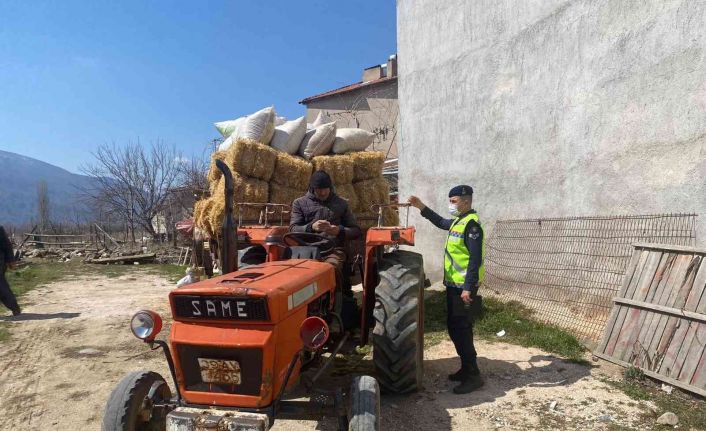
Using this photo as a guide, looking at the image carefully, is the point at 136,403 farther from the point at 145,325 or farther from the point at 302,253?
the point at 302,253

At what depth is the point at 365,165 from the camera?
25.8 ft

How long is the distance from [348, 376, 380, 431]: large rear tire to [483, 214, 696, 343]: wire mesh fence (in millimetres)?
3229

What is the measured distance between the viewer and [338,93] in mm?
23766

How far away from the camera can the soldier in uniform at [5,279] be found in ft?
25.4

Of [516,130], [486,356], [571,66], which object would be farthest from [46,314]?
[571,66]

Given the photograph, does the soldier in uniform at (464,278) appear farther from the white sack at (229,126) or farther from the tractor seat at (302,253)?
the white sack at (229,126)

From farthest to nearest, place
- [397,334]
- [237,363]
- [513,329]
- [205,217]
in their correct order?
[205,217] < [513,329] < [397,334] < [237,363]

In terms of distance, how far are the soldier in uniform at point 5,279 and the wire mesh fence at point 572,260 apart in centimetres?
727

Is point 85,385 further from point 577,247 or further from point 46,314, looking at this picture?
point 577,247

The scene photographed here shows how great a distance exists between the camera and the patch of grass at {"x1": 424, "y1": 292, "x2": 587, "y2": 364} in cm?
518

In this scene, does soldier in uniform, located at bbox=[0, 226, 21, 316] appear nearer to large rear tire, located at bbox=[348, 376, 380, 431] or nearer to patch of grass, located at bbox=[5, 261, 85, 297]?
patch of grass, located at bbox=[5, 261, 85, 297]

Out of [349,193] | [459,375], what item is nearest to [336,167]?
[349,193]

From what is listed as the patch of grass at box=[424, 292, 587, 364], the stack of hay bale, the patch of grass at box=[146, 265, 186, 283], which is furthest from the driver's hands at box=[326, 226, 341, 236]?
the patch of grass at box=[146, 265, 186, 283]

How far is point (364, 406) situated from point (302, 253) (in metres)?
1.53
